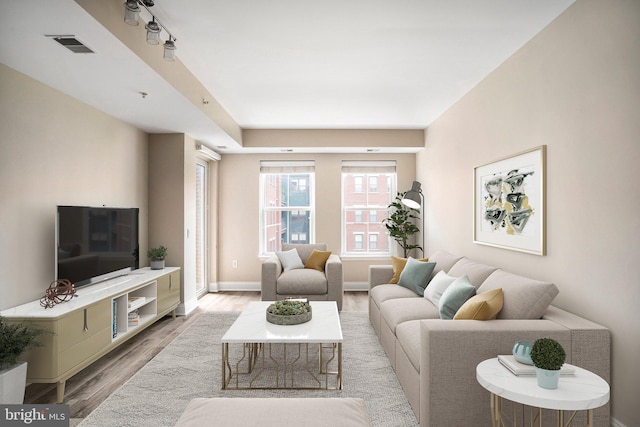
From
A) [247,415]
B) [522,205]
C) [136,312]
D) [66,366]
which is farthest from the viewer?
[136,312]

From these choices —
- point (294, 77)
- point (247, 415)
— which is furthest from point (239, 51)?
point (247, 415)

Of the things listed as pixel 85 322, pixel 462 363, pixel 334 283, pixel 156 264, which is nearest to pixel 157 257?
pixel 156 264

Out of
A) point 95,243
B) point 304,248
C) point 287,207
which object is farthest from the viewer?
point 287,207

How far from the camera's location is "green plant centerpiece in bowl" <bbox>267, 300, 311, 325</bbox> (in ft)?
9.68

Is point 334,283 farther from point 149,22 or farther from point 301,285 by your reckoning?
point 149,22

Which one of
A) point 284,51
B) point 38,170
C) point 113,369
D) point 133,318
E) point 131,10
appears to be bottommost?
point 113,369

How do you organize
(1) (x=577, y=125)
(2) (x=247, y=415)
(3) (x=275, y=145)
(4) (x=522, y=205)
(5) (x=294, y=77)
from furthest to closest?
(3) (x=275, y=145)
(5) (x=294, y=77)
(4) (x=522, y=205)
(1) (x=577, y=125)
(2) (x=247, y=415)

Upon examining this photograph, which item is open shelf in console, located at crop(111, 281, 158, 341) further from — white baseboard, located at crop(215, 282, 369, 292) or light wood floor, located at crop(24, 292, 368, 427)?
white baseboard, located at crop(215, 282, 369, 292)

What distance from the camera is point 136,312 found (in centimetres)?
399

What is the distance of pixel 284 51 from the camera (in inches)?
121

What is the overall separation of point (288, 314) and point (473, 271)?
163 centimetres

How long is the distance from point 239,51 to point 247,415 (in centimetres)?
268

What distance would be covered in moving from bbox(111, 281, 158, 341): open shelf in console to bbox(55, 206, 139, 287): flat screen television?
0.95ft

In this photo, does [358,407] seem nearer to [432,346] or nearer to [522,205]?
[432,346]
